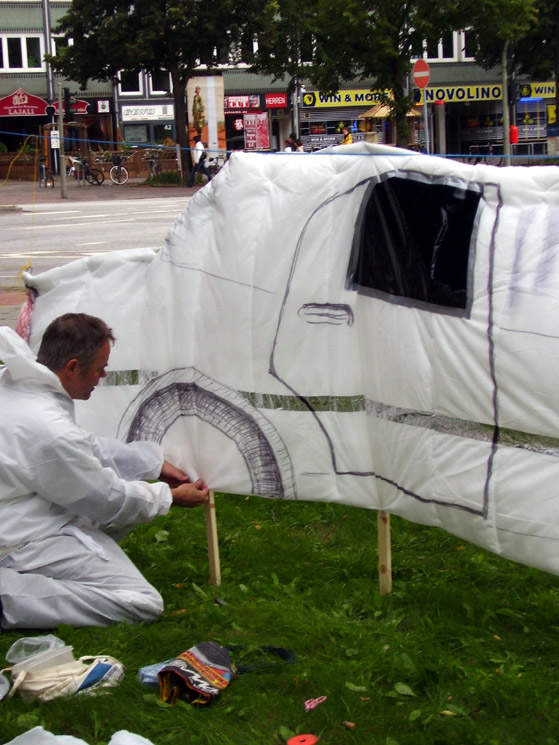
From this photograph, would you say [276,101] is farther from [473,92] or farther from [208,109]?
[208,109]

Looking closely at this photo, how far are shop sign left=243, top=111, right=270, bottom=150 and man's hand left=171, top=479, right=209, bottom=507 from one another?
31204 millimetres

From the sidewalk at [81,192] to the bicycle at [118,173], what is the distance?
22 cm

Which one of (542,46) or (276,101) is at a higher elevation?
(542,46)

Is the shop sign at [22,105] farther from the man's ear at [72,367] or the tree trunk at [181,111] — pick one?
the man's ear at [72,367]

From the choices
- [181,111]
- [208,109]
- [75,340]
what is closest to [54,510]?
[75,340]

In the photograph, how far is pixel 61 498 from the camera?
318 centimetres

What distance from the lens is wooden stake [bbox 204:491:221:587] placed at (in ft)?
11.6

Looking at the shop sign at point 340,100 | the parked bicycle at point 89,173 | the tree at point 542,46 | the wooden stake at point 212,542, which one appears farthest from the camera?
the shop sign at point 340,100

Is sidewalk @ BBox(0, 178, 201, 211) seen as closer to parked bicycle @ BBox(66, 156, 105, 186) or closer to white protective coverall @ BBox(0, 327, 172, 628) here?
parked bicycle @ BBox(66, 156, 105, 186)

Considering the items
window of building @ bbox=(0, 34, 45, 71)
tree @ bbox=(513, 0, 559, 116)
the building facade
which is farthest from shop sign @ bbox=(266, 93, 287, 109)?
window of building @ bbox=(0, 34, 45, 71)

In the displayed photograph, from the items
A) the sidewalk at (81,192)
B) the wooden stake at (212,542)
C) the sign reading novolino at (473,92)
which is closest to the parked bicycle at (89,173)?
the sidewalk at (81,192)

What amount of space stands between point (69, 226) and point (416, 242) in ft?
50.2

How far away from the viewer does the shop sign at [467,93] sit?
153 feet

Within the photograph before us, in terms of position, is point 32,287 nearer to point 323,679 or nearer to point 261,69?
point 323,679
